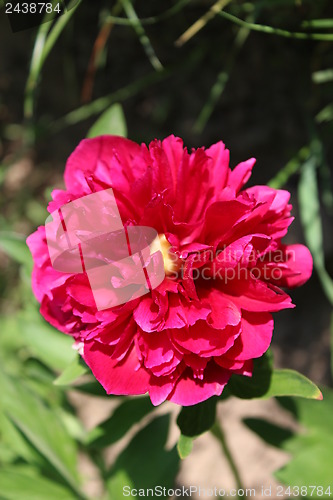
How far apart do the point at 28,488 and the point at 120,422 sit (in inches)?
7.4

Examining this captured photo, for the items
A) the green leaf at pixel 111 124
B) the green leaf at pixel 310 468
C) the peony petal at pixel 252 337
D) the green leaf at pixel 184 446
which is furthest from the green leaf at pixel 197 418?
the green leaf at pixel 111 124

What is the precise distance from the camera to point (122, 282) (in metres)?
0.53

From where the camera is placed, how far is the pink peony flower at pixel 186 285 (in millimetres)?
529

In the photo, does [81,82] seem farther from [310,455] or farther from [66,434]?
[310,455]

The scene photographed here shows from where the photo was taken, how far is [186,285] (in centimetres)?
54

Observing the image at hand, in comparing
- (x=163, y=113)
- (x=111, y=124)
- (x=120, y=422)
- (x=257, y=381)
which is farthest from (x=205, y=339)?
(x=163, y=113)

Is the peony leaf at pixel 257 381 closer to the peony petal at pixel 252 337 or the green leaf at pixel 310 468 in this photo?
the peony petal at pixel 252 337

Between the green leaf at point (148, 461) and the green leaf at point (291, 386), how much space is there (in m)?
0.22

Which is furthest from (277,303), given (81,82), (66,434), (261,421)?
(81,82)

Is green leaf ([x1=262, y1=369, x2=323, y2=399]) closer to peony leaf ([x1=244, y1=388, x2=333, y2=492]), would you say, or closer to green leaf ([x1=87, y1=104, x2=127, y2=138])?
peony leaf ([x1=244, y1=388, x2=333, y2=492])

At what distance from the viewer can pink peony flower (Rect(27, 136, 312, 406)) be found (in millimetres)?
529

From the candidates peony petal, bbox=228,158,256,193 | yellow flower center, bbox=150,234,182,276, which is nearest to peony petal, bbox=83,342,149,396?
yellow flower center, bbox=150,234,182,276

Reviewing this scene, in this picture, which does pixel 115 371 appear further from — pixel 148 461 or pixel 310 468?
pixel 310 468

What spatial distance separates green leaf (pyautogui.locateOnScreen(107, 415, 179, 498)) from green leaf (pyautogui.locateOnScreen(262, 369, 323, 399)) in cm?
22
